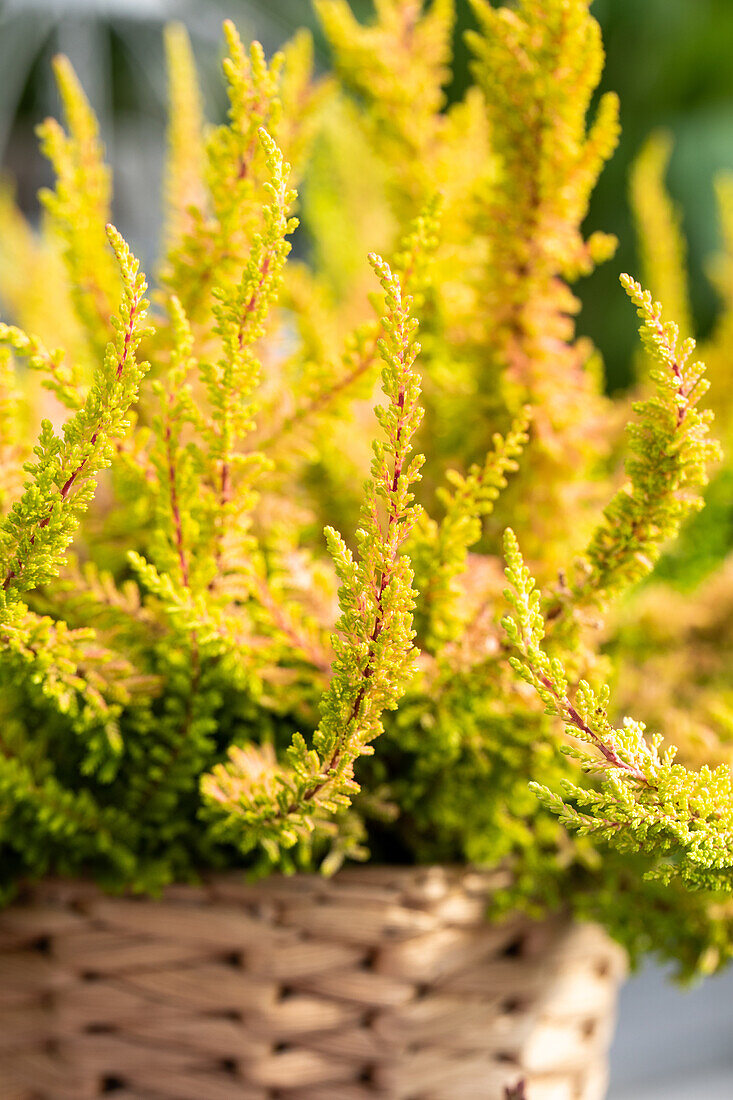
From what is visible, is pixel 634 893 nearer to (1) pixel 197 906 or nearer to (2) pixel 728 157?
(1) pixel 197 906

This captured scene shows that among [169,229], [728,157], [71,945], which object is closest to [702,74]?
[728,157]

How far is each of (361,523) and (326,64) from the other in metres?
1.65

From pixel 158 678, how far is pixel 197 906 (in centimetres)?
7

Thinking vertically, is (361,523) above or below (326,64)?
below

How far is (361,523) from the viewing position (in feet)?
0.44

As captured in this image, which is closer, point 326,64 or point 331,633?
point 331,633

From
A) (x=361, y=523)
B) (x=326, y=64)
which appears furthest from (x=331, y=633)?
(x=326, y=64)

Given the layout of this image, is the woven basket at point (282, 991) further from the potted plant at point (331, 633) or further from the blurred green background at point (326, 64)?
the blurred green background at point (326, 64)

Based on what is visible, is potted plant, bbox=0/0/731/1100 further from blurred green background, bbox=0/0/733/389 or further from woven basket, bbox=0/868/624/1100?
blurred green background, bbox=0/0/733/389

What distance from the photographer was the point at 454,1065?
234 millimetres

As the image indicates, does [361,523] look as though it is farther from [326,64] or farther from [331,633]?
[326,64]

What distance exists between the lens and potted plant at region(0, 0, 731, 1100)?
0.16 metres

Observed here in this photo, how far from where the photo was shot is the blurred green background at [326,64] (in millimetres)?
983

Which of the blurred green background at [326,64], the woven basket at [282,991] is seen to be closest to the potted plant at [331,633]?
the woven basket at [282,991]
